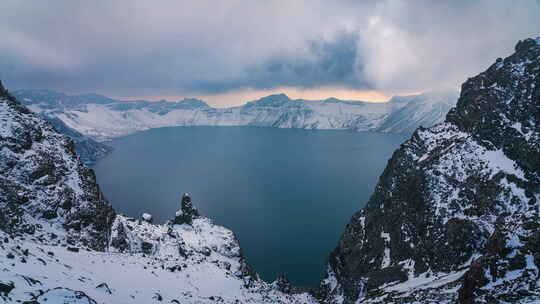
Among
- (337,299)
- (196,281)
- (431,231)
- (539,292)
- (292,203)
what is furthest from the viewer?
(292,203)

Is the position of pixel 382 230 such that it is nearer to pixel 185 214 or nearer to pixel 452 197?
pixel 452 197

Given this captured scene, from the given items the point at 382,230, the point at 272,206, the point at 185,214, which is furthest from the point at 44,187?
the point at 272,206

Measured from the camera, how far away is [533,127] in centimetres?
5200

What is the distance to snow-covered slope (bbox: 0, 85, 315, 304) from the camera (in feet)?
67.1

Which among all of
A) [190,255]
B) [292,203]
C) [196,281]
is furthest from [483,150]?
[292,203]

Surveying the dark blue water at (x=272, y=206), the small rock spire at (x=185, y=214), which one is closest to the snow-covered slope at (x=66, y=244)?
the small rock spire at (x=185, y=214)

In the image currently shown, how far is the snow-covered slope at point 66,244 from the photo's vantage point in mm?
20438

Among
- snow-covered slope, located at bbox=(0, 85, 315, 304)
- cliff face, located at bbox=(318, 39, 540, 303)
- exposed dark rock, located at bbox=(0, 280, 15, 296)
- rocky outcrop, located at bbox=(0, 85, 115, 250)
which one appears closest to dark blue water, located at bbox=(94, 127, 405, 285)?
cliff face, located at bbox=(318, 39, 540, 303)

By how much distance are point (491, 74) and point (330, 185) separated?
376ft

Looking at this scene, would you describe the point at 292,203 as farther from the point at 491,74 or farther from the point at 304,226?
the point at 491,74

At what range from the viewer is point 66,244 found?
35.2 m

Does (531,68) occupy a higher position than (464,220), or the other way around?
(531,68)

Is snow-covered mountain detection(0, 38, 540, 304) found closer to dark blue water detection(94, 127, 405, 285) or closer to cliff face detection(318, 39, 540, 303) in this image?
cliff face detection(318, 39, 540, 303)

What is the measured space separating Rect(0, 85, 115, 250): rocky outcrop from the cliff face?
48.6 metres
